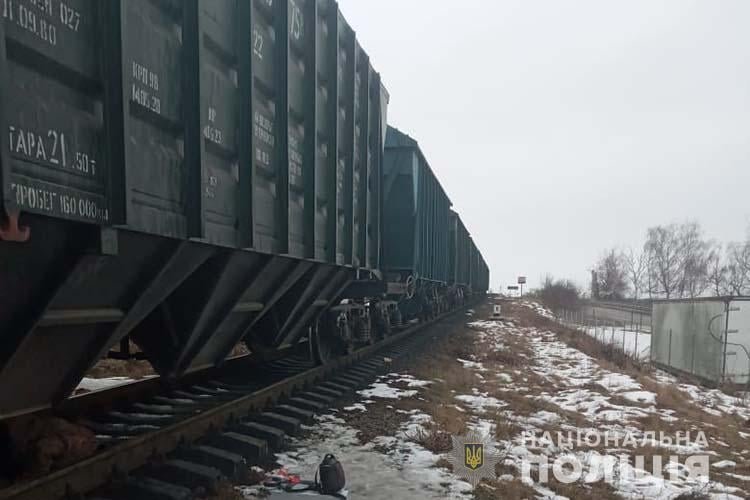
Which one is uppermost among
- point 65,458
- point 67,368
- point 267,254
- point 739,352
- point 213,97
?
point 213,97

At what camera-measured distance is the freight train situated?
97.7 inches

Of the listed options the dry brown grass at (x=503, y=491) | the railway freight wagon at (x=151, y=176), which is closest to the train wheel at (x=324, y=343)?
the railway freight wagon at (x=151, y=176)

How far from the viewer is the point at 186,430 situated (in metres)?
4.25

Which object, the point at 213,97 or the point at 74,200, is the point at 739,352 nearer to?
the point at 213,97

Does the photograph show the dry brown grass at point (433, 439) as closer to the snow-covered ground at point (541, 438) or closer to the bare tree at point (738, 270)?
the snow-covered ground at point (541, 438)

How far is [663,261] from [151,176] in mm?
94773

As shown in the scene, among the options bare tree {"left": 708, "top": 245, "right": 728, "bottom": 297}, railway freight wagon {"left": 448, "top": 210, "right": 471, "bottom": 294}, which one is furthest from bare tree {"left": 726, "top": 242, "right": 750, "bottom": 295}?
railway freight wagon {"left": 448, "top": 210, "right": 471, "bottom": 294}

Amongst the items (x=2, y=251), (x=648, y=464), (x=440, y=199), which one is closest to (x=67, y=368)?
(x=2, y=251)

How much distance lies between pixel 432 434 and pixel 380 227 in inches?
183

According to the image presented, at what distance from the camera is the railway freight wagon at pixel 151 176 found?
2457 millimetres

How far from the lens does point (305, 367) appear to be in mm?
7637

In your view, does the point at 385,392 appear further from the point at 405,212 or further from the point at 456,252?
the point at 456,252

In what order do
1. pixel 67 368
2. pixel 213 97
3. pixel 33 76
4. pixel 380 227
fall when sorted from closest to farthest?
pixel 33 76
pixel 67 368
pixel 213 97
pixel 380 227

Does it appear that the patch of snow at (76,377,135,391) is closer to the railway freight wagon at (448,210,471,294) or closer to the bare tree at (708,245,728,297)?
the railway freight wagon at (448,210,471,294)
